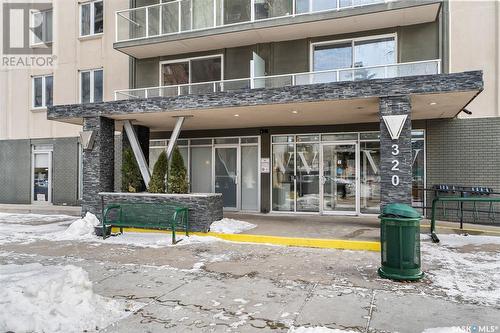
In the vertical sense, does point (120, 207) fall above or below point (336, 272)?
above

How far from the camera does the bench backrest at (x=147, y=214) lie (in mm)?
9234

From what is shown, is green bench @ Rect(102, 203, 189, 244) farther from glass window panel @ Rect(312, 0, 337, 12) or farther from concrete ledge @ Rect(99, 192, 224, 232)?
glass window panel @ Rect(312, 0, 337, 12)

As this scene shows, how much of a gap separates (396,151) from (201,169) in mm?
8051

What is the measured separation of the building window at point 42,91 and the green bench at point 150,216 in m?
10.9

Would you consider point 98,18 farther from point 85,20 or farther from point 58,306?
point 58,306

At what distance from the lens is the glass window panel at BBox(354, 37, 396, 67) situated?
12.1 m

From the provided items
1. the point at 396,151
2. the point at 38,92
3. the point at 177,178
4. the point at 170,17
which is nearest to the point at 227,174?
the point at 177,178

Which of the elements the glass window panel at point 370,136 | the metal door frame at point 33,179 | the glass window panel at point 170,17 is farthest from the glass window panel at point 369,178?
the metal door frame at point 33,179

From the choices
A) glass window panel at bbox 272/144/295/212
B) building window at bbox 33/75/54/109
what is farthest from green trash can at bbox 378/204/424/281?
building window at bbox 33/75/54/109

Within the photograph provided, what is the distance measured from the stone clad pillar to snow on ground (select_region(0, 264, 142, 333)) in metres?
6.17

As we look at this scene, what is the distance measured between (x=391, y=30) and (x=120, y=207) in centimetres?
1003

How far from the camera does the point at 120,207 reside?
9.72 m

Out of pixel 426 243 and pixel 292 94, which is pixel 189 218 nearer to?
pixel 292 94

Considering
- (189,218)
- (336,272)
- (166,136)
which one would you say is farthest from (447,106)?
(166,136)
